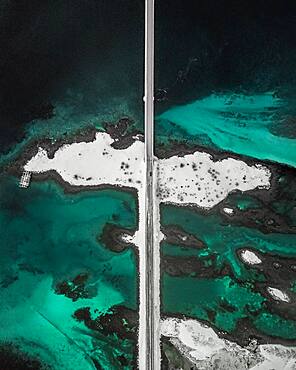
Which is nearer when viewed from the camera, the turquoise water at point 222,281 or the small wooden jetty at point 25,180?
the turquoise water at point 222,281

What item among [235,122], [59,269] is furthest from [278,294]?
[59,269]

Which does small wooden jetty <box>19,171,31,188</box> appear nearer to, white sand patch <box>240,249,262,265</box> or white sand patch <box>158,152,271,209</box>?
white sand patch <box>158,152,271,209</box>

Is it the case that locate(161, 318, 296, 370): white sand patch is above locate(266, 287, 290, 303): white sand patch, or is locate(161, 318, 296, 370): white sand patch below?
below

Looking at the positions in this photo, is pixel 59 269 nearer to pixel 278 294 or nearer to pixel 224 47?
pixel 278 294

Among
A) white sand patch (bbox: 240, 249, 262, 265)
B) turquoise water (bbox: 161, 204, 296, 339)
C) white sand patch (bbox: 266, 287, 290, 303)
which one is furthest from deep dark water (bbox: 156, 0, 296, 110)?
white sand patch (bbox: 266, 287, 290, 303)

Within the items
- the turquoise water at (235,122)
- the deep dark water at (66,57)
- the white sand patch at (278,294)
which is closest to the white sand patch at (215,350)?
the white sand patch at (278,294)

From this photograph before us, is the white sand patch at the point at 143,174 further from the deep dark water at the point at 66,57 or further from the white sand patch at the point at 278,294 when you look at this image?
the white sand patch at the point at 278,294

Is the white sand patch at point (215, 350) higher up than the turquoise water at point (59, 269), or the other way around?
the turquoise water at point (59, 269)
